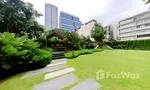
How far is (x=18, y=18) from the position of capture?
14086 mm

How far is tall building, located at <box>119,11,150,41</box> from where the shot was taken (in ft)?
155

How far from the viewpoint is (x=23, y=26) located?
14742 millimetres

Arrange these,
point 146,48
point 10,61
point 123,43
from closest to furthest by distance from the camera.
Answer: point 10,61 → point 146,48 → point 123,43

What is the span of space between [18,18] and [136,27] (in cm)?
5219

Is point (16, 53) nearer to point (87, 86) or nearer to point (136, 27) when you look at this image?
point (87, 86)

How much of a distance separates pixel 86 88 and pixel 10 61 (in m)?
4.49

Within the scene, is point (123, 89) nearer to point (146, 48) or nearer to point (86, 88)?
point (86, 88)

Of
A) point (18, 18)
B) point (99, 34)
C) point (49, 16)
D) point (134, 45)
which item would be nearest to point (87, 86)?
point (18, 18)

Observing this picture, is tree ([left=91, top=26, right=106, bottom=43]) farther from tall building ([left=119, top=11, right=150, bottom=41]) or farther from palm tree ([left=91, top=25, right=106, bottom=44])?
tall building ([left=119, top=11, right=150, bottom=41])

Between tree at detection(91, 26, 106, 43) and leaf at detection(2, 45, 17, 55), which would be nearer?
leaf at detection(2, 45, 17, 55)

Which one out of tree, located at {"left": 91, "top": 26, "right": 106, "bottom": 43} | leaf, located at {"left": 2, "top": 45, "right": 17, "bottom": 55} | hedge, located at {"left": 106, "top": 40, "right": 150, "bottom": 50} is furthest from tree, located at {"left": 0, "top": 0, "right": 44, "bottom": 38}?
hedge, located at {"left": 106, "top": 40, "right": 150, "bottom": 50}

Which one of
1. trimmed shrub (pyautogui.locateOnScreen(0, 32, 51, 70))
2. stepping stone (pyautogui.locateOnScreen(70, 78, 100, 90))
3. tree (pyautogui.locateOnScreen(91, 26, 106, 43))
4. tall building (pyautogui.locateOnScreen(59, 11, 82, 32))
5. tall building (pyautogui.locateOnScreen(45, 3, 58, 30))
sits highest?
tall building (pyautogui.locateOnScreen(59, 11, 82, 32))

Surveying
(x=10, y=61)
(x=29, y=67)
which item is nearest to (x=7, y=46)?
(x=10, y=61)

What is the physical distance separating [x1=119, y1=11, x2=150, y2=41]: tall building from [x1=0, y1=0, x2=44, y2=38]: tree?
4498 cm
